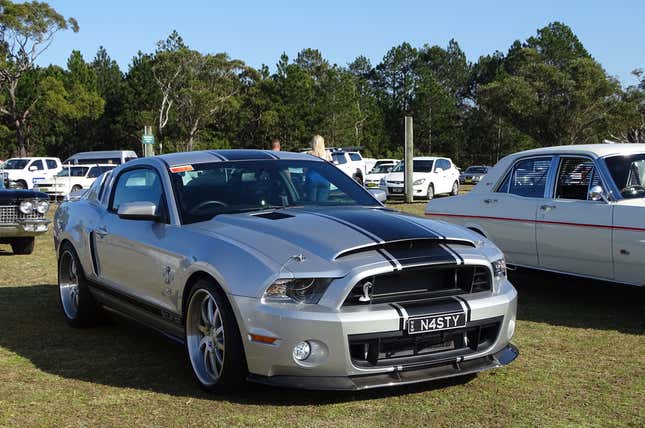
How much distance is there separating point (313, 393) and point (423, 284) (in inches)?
36.9

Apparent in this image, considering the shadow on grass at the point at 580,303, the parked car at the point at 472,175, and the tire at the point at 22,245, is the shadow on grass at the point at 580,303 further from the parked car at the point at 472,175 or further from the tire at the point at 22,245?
Result: the parked car at the point at 472,175

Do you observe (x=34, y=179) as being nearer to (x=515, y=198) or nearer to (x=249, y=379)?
(x=515, y=198)

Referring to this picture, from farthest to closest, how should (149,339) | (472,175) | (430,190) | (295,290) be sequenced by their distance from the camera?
(472,175) → (430,190) → (149,339) → (295,290)

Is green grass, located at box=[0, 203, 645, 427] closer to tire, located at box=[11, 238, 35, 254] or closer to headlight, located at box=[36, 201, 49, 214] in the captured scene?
headlight, located at box=[36, 201, 49, 214]

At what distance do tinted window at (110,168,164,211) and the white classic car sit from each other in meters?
3.73

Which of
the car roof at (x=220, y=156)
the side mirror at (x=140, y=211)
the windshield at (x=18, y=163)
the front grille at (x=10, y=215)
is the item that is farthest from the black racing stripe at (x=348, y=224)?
the windshield at (x=18, y=163)

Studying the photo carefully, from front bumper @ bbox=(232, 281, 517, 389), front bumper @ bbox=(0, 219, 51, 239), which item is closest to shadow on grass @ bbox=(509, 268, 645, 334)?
front bumper @ bbox=(232, 281, 517, 389)

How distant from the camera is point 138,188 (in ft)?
20.2

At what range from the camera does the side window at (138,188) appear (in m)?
5.74

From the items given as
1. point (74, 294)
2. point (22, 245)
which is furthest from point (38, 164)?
point (74, 294)

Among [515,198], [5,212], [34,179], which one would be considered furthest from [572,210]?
[34,179]

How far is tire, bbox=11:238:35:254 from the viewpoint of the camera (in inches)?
502

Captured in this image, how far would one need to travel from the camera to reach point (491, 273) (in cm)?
468

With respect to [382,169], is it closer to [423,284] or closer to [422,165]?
[422,165]
